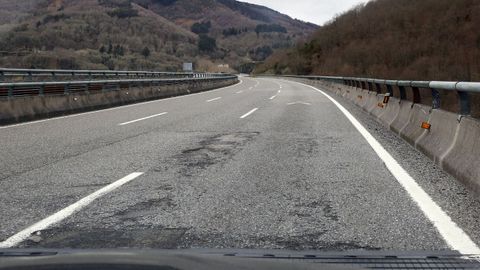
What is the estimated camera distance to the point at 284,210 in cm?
506

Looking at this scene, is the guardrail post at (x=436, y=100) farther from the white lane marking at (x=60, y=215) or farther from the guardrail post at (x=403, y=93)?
the white lane marking at (x=60, y=215)

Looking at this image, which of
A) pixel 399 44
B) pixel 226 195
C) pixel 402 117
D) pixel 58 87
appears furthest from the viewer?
pixel 399 44

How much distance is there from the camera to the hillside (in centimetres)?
9544

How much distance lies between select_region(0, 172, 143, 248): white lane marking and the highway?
12 millimetres

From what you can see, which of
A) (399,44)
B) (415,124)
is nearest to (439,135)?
(415,124)

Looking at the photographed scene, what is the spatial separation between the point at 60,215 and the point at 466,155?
4757 mm

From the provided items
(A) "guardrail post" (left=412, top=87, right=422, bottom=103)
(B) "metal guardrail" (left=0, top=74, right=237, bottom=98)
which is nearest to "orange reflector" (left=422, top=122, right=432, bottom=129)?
(A) "guardrail post" (left=412, top=87, right=422, bottom=103)

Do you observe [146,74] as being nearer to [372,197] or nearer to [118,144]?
[118,144]

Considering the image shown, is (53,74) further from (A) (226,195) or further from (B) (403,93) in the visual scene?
(A) (226,195)

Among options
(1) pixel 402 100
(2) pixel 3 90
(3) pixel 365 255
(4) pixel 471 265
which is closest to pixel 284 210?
(3) pixel 365 255

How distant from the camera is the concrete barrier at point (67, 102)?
14.3 meters

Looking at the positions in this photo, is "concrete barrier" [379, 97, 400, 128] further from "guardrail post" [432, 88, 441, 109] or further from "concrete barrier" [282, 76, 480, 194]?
"guardrail post" [432, 88, 441, 109]

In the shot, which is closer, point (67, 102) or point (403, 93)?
point (403, 93)

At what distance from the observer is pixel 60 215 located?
16.3 feet
